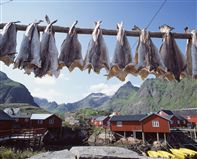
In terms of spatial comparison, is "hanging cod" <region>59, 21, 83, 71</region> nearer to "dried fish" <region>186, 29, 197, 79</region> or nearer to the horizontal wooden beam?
the horizontal wooden beam

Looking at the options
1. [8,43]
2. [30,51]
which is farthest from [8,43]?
[30,51]

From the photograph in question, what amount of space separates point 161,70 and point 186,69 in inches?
21.0

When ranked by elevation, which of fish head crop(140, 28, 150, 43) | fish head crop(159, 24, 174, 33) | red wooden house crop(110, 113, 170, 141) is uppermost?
fish head crop(159, 24, 174, 33)

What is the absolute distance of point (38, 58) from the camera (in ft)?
12.2

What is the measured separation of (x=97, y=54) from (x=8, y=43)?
5.09 ft

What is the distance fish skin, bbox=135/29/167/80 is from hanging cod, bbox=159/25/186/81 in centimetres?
14

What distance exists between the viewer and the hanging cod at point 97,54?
388 centimetres

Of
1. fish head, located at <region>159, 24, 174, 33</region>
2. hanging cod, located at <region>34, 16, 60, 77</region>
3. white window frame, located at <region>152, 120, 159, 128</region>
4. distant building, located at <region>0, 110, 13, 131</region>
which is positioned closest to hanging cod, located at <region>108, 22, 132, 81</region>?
fish head, located at <region>159, 24, 174, 33</region>

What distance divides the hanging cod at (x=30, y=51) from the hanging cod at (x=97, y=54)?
0.86 meters

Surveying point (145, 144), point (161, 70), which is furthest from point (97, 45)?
point (145, 144)

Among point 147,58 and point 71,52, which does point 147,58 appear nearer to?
point 147,58

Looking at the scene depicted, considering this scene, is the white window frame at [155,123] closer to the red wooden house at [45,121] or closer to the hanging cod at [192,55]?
the red wooden house at [45,121]

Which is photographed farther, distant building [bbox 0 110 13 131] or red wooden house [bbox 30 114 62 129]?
red wooden house [bbox 30 114 62 129]

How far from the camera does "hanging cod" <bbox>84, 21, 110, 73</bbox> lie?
12.7ft
